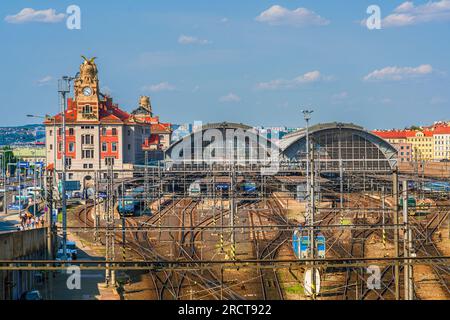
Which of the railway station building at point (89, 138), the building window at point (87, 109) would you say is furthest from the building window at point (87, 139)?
the building window at point (87, 109)

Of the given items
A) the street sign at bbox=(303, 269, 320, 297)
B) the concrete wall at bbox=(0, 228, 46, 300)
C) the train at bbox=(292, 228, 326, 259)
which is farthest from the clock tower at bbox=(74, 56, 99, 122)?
the street sign at bbox=(303, 269, 320, 297)

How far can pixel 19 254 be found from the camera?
2011cm

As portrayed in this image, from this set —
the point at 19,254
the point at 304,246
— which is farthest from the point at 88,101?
the point at 19,254

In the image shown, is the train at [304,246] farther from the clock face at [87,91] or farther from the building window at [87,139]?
the clock face at [87,91]

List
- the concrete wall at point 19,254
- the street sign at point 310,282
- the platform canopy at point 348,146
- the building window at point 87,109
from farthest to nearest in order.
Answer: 1. the platform canopy at point 348,146
2. the building window at point 87,109
3. the street sign at point 310,282
4. the concrete wall at point 19,254

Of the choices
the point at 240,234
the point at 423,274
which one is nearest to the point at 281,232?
the point at 240,234

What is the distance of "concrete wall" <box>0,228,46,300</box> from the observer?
17.0 m

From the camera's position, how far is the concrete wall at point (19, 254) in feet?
55.6

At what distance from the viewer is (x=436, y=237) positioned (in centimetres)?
3186

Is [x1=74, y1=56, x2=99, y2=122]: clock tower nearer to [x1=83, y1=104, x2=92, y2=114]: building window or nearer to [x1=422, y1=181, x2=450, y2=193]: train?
[x1=83, y1=104, x2=92, y2=114]: building window

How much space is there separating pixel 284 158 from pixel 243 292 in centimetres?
4364

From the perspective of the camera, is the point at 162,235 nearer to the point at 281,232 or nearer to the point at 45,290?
the point at 281,232

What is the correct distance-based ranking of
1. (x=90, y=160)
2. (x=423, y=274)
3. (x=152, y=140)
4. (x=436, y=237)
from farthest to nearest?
(x=152, y=140) < (x=90, y=160) < (x=436, y=237) < (x=423, y=274)
